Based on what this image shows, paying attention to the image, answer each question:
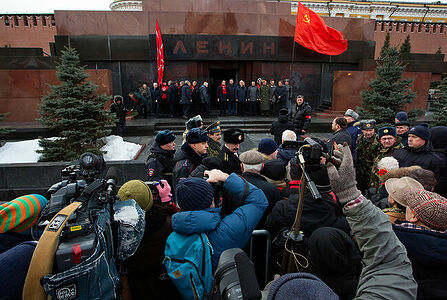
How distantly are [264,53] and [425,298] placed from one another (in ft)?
43.9

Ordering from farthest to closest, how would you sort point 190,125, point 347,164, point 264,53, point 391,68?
point 264,53
point 391,68
point 190,125
point 347,164

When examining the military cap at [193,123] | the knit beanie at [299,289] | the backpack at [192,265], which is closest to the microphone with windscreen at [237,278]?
the knit beanie at [299,289]

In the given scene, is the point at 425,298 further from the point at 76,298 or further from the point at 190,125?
the point at 190,125

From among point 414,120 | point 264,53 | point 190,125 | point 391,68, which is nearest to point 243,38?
point 264,53

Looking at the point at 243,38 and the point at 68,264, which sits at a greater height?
the point at 243,38

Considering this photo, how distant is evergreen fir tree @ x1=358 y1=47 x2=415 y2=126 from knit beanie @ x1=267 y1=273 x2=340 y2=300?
1075 cm

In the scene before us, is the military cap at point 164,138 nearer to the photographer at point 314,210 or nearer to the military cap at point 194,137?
the military cap at point 194,137

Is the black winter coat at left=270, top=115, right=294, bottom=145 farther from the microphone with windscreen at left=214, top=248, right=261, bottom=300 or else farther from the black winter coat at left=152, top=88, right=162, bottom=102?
the black winter coat at left=152, top=88, right=162, bottom=102

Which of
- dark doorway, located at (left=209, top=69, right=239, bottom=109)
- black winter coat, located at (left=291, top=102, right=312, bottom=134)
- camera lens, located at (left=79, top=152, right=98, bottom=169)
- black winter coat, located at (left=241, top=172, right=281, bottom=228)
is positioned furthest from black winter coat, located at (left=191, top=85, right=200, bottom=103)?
camera lens, located at (left=79, top=152, right=98, bottom=169)

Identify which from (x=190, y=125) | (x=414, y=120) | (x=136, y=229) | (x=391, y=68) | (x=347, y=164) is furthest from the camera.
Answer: (x=414, y=120)

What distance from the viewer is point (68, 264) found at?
127 centimetres

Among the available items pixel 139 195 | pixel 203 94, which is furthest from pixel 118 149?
pixel 139 195

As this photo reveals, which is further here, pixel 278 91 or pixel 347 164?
pixel 278 91

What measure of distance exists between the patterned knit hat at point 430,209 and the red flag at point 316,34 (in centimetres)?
1073
